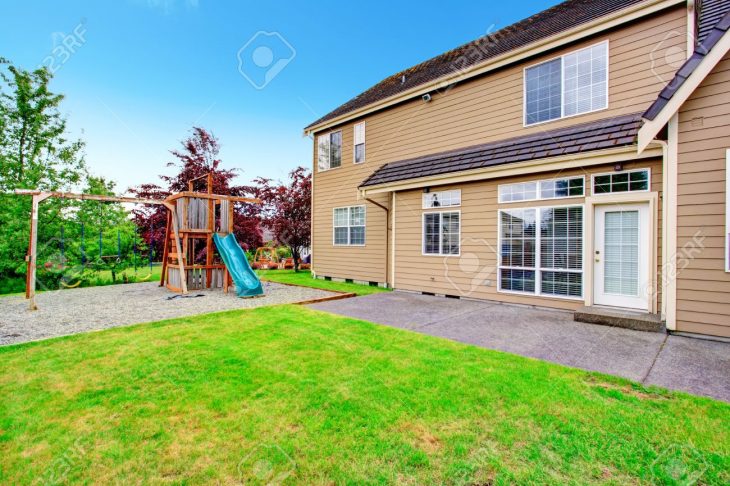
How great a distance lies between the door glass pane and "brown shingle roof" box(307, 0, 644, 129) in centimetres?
432

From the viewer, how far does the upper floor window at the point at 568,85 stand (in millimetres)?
6941

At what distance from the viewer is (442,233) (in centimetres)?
874

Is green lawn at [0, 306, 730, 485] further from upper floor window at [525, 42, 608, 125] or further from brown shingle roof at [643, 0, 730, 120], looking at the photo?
upper floor window at [525, 42, 608, 125]

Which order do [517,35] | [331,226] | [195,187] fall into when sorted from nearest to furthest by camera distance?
[517,35]
[331,226]
[195,187]

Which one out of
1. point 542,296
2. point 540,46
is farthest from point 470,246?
point 540,46

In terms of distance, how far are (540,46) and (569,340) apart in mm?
6584

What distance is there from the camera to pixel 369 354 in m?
4.16

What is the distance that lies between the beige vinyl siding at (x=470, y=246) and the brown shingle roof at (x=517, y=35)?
135 inches

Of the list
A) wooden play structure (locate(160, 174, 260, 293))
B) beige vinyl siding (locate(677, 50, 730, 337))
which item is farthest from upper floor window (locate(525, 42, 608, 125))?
wooden play structure (locate(160, 174, 260, 293))

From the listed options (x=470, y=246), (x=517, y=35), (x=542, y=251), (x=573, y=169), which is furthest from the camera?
(x=517, y=35)

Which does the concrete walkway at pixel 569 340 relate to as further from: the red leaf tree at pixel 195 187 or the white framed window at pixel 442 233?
the red leaf tree at pixel 195 187

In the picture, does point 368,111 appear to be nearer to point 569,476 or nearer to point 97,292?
point 97,292

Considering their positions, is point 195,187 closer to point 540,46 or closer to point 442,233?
point 442,233

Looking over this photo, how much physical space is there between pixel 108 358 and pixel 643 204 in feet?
27.8
